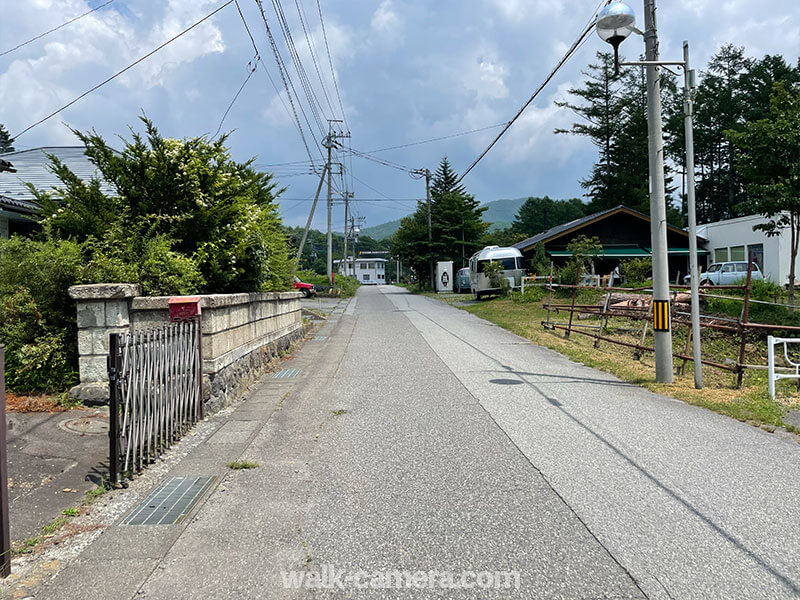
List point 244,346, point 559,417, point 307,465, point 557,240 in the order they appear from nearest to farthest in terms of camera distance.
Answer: point 307,465, point 559,417, point 244,346, point 557,240

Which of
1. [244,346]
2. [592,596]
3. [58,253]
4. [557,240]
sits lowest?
[592,596]

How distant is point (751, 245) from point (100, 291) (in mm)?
35104

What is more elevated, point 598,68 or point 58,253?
point 598,68

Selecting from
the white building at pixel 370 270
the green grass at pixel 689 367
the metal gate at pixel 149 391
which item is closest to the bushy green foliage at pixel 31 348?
the metal gate at pixel 149 391

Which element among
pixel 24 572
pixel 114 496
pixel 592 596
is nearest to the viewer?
pixel 592 596

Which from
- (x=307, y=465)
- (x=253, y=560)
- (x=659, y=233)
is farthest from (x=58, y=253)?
(x=659, y=233)

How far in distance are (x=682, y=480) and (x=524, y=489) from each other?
1275mm

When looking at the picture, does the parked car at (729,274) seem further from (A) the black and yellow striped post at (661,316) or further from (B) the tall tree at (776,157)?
(A) the black and yellow striped post at (661,316)

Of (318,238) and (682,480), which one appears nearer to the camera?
(682,480)

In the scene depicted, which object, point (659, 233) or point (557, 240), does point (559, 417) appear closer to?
point (659, 233)

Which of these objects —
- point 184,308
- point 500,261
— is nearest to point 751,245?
point 500,261

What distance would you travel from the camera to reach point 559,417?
6.38m

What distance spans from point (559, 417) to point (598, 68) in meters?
56.0

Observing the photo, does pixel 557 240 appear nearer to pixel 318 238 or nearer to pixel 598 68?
pixel 598 68
